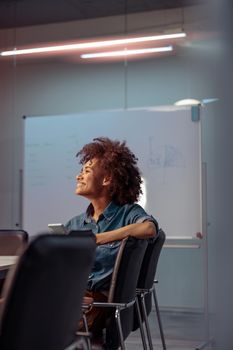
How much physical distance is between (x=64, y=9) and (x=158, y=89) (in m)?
1.20

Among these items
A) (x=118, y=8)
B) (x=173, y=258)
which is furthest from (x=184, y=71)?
(x=173, y=258)

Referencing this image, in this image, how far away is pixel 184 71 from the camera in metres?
4.89

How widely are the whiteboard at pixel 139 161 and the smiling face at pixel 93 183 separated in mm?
1770

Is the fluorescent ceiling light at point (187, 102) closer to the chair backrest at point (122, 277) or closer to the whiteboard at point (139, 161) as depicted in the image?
the whiteboard at point (139, 161)

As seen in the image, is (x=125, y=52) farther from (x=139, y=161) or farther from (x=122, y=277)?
(x=122, y=277)

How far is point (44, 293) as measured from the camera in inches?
50.9

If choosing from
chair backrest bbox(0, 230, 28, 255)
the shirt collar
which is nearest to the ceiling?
the shirt collar

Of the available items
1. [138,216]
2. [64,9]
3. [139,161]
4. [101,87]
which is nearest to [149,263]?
[138,216]

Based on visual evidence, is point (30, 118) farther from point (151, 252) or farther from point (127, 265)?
point (127, 265)

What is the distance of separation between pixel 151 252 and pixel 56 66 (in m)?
2.90

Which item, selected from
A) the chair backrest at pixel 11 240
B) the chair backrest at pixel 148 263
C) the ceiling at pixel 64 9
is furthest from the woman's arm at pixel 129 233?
the ceiling at pixel 64 9

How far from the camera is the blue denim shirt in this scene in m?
2.54

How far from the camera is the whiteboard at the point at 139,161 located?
455 cm

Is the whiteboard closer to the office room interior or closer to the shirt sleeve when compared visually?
the office room interior
